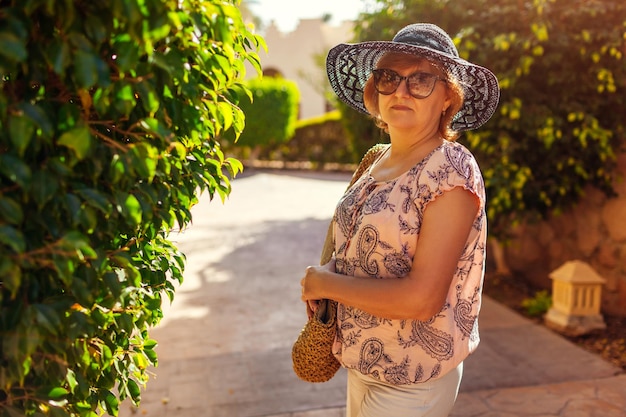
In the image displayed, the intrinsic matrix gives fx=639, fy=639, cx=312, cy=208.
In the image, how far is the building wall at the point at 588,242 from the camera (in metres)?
5.14

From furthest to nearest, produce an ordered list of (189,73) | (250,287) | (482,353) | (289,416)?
1. (250,287)
2. (482,353)
3. (289,416)
4. (189,73)

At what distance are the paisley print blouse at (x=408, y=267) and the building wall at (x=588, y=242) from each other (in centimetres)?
365

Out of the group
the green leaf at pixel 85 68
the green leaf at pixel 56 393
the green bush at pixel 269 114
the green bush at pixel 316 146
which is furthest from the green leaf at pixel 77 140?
the green bush at pixel 316 146

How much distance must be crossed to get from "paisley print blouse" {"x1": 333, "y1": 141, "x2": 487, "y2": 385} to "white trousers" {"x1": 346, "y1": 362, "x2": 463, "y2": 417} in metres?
0.04

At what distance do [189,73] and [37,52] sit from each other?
0.33 m

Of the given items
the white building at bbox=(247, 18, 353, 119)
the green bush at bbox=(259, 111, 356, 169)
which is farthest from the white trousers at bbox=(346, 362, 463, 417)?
the white building at bbox=(247, 18, 353, 119)

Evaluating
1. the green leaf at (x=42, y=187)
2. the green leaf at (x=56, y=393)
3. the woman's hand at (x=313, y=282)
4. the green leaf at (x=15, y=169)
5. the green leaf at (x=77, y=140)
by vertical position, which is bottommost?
the green leaf at (x=56, y=393)

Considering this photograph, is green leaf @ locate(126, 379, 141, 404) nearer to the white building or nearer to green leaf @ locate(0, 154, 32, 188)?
green leaf @ locate(0, 154, 32, 188)

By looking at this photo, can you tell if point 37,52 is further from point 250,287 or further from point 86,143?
point 250,287

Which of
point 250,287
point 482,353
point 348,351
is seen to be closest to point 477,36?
point 482,353

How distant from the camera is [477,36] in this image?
5.29m

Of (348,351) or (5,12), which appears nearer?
(5,12)

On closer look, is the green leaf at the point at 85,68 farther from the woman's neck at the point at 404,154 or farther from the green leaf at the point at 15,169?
the woman's neck at the point at 404,154

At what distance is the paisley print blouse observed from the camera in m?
1.80
